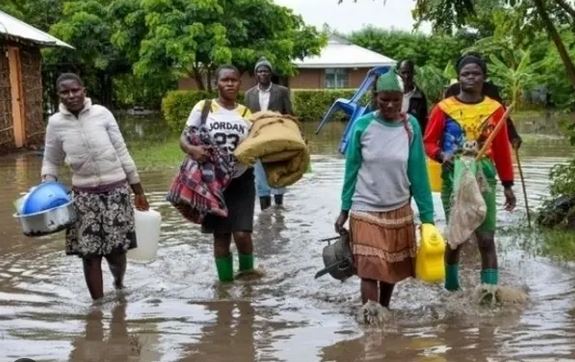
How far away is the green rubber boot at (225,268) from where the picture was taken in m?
7.08

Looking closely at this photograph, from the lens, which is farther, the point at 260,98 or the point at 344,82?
the point at 344,82

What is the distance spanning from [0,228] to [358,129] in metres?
5.63

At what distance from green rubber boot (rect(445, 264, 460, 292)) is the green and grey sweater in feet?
Answer: 2.92

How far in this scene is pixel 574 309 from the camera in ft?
20.1

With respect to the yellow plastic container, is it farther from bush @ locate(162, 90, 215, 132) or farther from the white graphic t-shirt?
bush @ locate(162, 90, 215, 132)

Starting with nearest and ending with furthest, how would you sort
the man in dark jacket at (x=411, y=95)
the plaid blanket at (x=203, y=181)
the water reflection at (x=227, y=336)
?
the water reflection at (x=227, y=336) → the plaid blanket at (x=203, y=181) → the man in dark jacket at (x=411, y=95)

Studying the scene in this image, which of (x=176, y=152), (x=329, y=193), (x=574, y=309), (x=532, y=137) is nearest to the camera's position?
(x=574, y=309)

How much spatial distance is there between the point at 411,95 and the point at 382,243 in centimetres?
380

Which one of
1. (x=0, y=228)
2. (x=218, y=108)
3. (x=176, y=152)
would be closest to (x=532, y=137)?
(x=176, y=152)

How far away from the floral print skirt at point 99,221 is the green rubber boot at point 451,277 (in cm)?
227

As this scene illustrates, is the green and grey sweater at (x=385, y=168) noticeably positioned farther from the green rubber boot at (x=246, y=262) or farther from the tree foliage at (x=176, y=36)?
the tree foliage at (x=176, y=36)

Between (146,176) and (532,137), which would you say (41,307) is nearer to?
(146,176)

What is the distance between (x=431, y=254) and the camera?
5645 millimetres

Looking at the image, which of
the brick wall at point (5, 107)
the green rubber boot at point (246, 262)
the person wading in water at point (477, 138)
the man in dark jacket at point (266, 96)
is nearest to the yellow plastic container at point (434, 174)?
the person wading in water at point (477, 138)
